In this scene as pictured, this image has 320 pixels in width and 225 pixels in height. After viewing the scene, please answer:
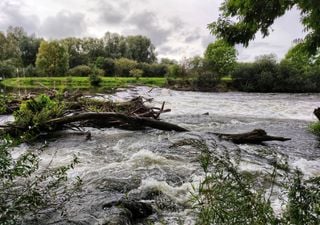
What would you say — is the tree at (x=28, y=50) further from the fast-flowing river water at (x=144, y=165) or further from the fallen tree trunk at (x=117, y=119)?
the fast-flowing river water at (x=144, y=165)

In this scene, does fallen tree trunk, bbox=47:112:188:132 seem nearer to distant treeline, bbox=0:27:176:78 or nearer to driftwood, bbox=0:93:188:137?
driftwood, bbox=0:93:188:137

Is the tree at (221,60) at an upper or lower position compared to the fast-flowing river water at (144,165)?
upper

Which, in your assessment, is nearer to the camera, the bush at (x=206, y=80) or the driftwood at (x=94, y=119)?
the driftwood at (x=94, y=119)

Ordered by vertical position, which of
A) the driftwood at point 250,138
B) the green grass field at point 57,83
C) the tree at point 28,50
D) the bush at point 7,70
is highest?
the tree at point 28,50

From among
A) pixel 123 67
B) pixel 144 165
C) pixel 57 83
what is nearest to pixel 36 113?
pixel 144 165

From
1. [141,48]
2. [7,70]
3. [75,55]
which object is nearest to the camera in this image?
[7,70]

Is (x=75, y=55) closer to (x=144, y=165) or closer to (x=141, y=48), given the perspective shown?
(x=141, y=48)

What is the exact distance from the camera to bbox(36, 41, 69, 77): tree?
177 feet

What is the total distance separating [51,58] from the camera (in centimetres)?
5462

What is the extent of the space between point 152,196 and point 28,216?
6.34 ft

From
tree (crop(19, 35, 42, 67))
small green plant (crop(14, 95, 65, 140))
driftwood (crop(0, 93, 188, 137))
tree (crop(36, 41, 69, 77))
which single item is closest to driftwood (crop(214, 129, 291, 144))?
driftwood (crop(0, 93, 188, 137))

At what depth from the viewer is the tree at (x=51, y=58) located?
53.8 meters

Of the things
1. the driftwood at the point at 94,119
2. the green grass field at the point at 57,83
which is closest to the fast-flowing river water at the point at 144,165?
the driftwood at the point at 94,119

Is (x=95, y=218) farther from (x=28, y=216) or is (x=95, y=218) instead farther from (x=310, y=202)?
(x=310, y=202)
